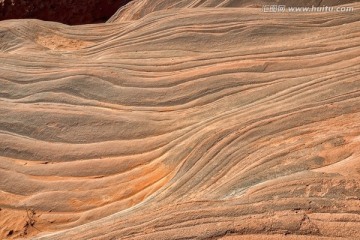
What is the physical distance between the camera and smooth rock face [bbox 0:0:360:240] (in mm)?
3133

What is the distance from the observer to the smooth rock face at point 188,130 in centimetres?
313

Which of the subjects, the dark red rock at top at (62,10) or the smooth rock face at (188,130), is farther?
the dark red rock at top at (62,10)

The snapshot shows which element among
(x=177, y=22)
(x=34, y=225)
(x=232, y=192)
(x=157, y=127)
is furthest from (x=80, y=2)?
(x=232, y=192)

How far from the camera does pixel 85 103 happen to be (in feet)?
17.4

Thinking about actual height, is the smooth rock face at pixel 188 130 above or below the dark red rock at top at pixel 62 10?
below

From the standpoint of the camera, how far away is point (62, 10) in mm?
9633

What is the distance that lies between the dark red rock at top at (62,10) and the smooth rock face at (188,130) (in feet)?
9.03

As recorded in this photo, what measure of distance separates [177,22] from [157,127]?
1.79 metres

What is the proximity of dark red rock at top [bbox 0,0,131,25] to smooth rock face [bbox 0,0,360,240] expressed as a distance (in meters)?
2.75

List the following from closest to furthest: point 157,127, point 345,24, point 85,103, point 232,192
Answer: point 232,192
point 157,127
point 85,103
point 345,24

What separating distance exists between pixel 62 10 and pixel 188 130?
5799mm

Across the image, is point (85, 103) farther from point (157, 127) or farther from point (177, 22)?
point (177, 22)

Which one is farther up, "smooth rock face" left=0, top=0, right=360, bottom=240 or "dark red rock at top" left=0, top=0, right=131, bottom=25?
"dark red rock at top" left=0, top=0, right=131, bottom=25

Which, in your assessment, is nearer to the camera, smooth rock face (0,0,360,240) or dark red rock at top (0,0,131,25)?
smooth rock face (0,0,360,240)
